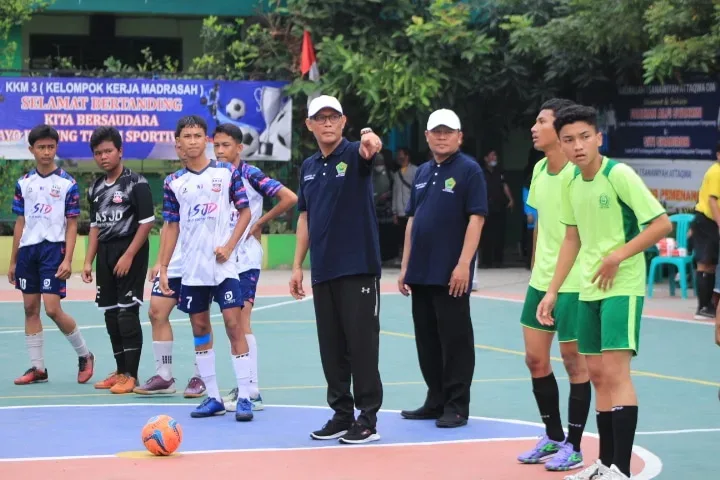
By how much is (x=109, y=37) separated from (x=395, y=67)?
288 inches

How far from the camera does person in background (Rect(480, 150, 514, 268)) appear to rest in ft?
73.7

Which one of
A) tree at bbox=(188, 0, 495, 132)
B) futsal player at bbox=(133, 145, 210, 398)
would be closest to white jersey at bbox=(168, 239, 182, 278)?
futsal player at bbox=(133, 145, 210, 398)

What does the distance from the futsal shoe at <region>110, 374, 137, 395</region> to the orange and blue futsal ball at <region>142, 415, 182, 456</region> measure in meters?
2.68

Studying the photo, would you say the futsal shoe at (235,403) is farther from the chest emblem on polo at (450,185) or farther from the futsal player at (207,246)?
the chest emblem on polo at (450,185)

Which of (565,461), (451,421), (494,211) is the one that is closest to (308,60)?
(494,211)

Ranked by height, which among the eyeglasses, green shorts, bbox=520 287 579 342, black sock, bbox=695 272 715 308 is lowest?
black sock, bbox=695 272 715 308

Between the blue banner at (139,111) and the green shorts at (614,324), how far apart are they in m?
14.7

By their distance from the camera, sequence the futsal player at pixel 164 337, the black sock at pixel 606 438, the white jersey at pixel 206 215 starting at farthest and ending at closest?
the futsal player at pixel 164 337, the white jersey at pixel 206 215, the black sock at pixel 606 438

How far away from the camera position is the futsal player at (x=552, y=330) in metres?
8.14

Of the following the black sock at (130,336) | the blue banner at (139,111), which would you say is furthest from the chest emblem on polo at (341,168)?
the blue banner at (139,111)

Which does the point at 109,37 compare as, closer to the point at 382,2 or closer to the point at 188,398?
the point at 382,2

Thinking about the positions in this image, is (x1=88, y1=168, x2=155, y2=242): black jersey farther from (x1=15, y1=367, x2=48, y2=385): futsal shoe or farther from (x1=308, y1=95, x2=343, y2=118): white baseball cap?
(x1=308, y1=95, x2=343, y2=118): white baseball cap

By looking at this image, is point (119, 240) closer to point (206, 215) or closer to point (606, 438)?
point (206, 215)

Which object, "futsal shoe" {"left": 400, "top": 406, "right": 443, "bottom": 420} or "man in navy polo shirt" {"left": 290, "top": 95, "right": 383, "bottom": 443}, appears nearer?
"man in navy polo shirt" {"left": 290, "top": 95, "right": 383, "bottom": 443}
